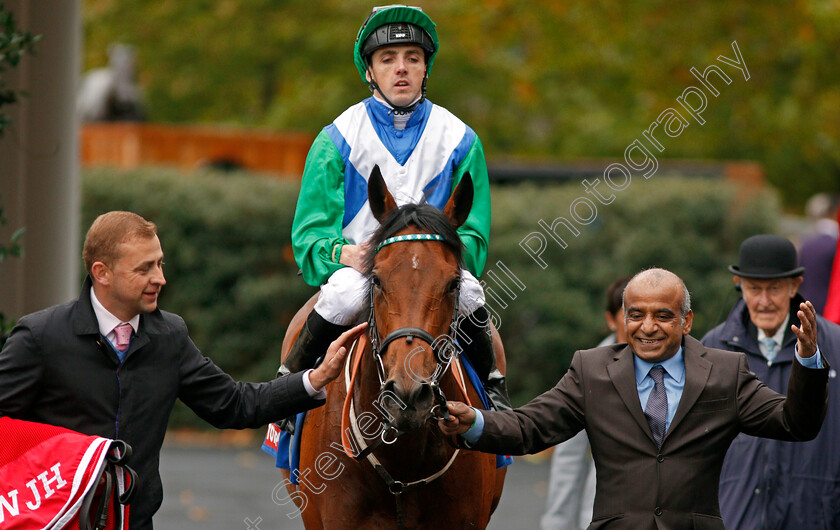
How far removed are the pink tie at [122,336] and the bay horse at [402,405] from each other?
0.93 m

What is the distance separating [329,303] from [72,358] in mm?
1204

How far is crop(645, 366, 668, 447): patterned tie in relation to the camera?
3928mm

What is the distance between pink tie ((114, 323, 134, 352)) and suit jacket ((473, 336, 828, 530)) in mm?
1368

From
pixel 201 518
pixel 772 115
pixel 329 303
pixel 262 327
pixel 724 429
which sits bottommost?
pixel 201 518

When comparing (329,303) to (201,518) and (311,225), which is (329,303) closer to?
(311,225)

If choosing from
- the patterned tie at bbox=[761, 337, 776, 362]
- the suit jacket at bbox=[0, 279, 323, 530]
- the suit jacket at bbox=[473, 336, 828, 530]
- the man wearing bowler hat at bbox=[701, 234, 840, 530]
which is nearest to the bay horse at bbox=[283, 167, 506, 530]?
the suit jacket at bbox=[473, 336, 828, 530]

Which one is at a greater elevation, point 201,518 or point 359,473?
point 359,473

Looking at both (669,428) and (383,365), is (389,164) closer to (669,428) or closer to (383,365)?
(383,365)

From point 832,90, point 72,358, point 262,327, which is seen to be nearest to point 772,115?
point 832,90

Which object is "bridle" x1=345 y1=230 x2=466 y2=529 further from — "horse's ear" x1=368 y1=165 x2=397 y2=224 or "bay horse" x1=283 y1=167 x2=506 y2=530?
"horse's ear" x1=368 y1=165 x2=397 y2=224

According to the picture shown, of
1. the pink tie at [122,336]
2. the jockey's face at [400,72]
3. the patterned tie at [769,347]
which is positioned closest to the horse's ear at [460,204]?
the jockey's face at [400,72]

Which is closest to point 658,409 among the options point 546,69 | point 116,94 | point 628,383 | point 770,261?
point 628,383

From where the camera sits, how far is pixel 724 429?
3924 mm

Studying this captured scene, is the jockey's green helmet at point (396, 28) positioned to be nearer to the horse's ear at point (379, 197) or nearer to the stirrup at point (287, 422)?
the horse's ear at point (379, 197)
